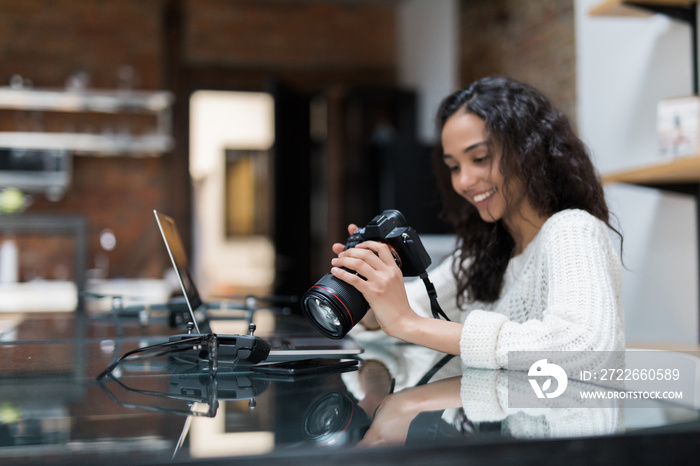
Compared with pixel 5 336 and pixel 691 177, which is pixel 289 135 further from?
pixel 5 336

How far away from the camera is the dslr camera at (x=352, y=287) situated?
0.91 meters

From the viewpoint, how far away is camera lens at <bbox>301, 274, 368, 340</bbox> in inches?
35.6

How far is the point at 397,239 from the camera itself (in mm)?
1035

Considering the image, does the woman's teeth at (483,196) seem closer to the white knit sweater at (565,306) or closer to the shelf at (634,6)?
the white knit sweater at (565,306)

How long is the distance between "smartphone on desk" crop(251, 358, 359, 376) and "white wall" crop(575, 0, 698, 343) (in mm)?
1527

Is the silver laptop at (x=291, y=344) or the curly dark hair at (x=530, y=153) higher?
the curly dark hair at (x=530, y=153)

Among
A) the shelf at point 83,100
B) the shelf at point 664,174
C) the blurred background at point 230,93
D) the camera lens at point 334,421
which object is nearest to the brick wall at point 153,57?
the blurred background at point 230,93

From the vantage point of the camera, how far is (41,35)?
465 centimetres

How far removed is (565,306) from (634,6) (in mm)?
1507

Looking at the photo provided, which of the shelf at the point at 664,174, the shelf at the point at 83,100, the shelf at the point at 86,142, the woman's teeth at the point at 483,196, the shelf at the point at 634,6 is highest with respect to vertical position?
the shelf at the point at 83,100

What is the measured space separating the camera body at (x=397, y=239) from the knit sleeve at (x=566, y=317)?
0.12 metres

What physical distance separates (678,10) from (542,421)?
197 cm

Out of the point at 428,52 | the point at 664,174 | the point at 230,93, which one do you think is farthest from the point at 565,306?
the point at 230,93

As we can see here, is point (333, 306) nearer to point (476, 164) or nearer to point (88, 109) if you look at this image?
point (476, 164)
